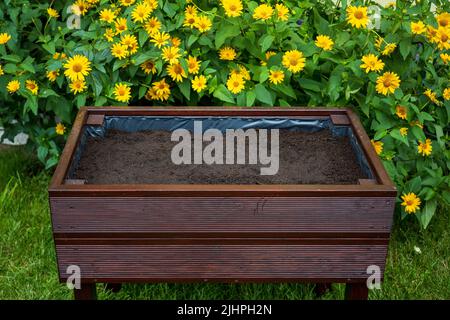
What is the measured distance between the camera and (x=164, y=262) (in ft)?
6.56

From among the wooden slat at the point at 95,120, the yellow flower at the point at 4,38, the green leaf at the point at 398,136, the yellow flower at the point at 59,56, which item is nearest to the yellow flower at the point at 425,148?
the green leaf at the point at 398,136

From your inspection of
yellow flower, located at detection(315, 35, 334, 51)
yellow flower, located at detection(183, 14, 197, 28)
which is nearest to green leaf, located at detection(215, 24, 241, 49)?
yellow flower, located at detection(183, 14, 197, 28)

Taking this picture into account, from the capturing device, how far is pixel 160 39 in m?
2.62

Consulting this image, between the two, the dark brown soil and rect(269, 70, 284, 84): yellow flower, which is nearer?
the dark brown soil

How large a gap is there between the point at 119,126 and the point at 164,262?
0.67 metres

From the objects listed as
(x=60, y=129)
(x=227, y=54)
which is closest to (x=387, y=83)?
(x=227, y=54)

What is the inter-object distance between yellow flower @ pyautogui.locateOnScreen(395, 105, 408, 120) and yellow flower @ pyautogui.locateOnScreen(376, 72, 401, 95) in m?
0.11

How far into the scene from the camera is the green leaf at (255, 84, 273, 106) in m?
2.57

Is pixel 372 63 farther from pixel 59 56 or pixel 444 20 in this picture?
pixel 59 56

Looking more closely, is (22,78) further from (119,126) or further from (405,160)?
(405,160)

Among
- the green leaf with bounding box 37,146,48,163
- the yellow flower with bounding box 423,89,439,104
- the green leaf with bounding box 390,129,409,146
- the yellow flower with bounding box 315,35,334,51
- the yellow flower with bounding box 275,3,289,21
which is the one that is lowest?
the green leaf with bounding box 37,146,48,163

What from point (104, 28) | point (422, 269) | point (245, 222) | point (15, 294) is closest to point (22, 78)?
point (104, 28)

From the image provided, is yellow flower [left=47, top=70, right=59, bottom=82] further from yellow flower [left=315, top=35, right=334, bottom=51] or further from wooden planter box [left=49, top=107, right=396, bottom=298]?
yellow flower [left=315, top=35, right=334, bottom=51]

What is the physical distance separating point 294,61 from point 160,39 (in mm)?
541
